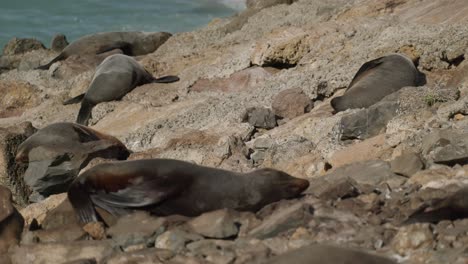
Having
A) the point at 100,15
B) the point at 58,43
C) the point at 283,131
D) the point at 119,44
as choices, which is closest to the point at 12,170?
the point at 283,131

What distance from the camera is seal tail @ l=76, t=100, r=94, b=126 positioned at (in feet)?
37.5

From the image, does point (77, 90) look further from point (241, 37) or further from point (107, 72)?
point (241, 37)

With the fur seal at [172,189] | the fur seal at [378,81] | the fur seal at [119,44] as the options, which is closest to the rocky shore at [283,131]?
the fur seal at [172,189]

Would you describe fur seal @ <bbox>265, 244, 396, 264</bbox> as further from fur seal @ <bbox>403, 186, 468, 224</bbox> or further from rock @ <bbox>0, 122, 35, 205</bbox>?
rock @ <bbox>0, 122, 35, 205</bbox>

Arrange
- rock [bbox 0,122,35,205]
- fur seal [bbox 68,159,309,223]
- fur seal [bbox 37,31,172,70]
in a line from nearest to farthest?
fur seal [bbox 68,159,309,223] → rock [bbox 0,122,35,205] → fur seal [bbox 37,31,172,70]

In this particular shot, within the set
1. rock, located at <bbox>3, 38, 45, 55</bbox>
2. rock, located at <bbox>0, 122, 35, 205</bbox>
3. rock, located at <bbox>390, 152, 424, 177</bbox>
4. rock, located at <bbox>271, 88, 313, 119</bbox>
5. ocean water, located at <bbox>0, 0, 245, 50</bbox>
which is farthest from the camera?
ocean water, located at <bbox>0, 0, 245, 50</bbox>

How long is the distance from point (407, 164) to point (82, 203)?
7.58 ft

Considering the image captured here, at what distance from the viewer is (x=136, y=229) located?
5.50 m

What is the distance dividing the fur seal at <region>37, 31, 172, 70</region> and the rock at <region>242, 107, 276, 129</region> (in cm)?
708

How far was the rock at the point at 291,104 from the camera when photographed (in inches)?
370

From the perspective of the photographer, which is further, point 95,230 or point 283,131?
point 283,131


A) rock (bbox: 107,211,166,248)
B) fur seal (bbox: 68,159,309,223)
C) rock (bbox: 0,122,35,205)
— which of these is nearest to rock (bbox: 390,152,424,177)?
fur seal (bbox: 68,159,309,223)

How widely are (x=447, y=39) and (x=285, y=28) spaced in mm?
2890

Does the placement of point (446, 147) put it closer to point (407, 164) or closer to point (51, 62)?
point (407, 164)
